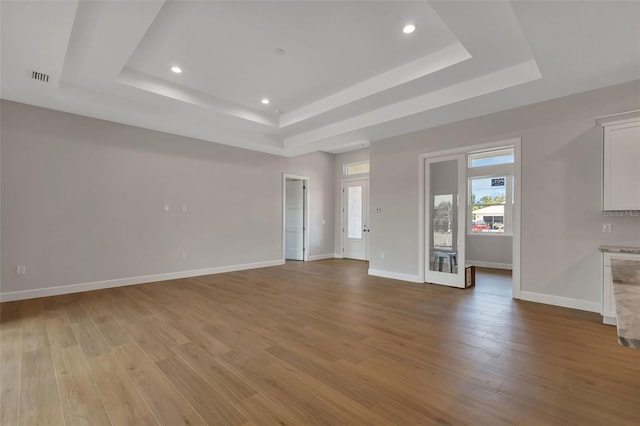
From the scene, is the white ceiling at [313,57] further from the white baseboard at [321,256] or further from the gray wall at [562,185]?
the white baseboard at [321,256]

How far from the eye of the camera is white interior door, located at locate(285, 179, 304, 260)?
8.20 m

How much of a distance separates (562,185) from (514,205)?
0.62 meters

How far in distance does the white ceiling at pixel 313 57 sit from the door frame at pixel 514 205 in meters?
0.55

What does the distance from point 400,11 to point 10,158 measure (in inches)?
221

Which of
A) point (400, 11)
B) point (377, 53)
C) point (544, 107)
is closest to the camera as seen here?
point (400, 11)

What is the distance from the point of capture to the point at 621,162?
11.1 ft

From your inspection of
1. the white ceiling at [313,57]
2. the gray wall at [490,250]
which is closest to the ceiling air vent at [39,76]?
the white ceiling at [313,57]

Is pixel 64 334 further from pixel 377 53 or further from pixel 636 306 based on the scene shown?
pixel 377 53

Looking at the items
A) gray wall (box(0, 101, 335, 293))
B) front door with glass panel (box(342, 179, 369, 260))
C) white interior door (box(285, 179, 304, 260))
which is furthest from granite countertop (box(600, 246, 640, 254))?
white interior door (box(285, 179, 304, 260))

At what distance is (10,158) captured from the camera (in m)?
4.13

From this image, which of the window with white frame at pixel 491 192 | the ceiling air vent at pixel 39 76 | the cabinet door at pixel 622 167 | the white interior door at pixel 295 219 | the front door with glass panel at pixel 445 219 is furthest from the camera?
the white interior door at pixel 295 219

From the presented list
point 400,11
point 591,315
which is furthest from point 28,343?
point 591,315

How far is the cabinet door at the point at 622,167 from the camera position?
3297 mm

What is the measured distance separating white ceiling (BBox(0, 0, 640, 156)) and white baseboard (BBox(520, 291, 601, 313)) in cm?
281
